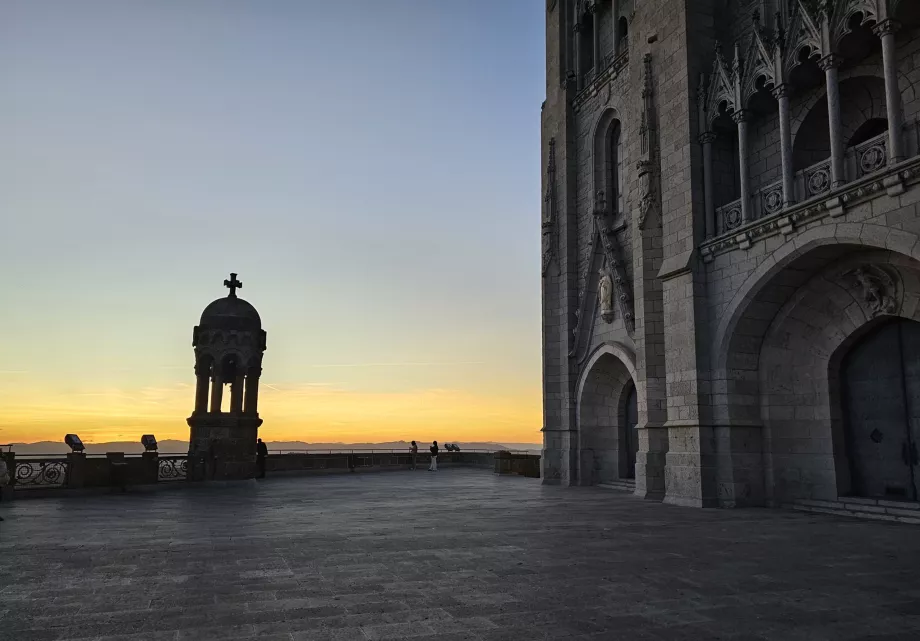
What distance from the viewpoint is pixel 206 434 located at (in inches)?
922

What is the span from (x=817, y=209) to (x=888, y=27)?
325cm

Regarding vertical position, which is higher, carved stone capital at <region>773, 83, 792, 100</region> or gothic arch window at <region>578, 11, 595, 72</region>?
gothic arch window at <region>578, 11, 595, 72</region>

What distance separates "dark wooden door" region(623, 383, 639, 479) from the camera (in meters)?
21.8

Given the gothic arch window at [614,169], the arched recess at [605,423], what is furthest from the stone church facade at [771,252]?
the arched recess at [605,423]

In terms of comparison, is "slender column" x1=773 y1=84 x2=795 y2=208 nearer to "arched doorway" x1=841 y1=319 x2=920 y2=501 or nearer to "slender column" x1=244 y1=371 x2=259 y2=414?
"arched doorway" x1=841 y1=319 x2=920 y2=501

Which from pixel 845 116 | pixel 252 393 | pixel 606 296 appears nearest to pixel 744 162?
pixel 845 116

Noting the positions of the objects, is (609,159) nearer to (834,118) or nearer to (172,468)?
(834,118)

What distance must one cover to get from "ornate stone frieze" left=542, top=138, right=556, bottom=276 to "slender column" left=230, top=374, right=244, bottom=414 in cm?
1175

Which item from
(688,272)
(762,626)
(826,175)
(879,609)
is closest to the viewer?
(762,626)

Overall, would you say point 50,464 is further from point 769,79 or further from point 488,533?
point 769,79

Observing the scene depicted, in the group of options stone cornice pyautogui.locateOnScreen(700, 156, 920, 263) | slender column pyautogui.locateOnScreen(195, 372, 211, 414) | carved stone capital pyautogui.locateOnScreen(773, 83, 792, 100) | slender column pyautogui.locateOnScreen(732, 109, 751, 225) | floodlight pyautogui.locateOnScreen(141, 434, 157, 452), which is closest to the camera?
stone cornice pyautogui.locateOnScreen(700, 156, 920, 263)

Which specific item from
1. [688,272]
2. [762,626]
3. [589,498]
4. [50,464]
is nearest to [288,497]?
[50,464]

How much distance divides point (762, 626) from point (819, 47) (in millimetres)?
11886

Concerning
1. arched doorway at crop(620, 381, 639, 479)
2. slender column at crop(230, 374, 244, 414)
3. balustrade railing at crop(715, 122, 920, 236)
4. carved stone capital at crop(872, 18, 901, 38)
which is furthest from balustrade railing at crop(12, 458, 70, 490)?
→ carved stone capital at crop(872, 18, 901, 38)
